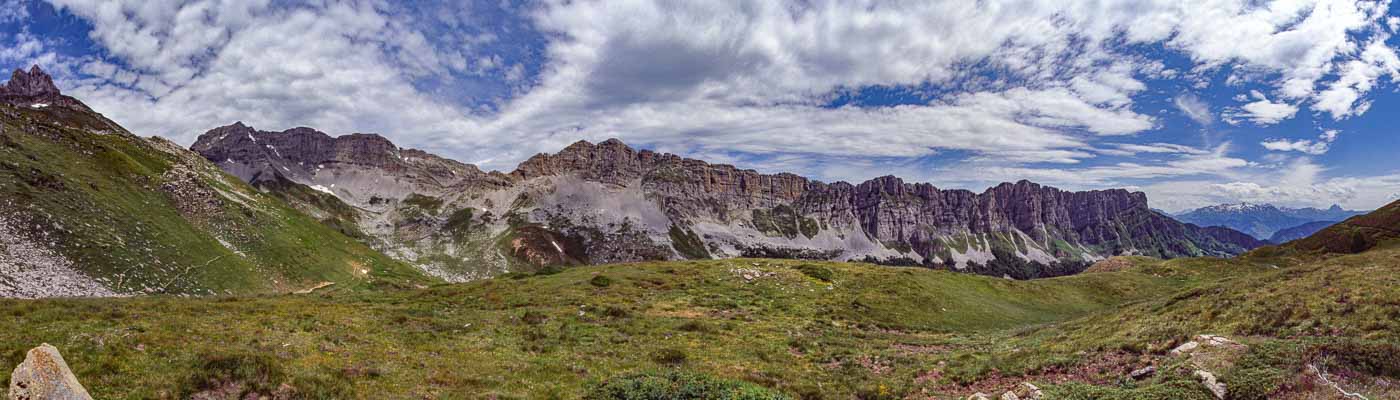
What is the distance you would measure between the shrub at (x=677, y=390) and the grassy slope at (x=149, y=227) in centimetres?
6589

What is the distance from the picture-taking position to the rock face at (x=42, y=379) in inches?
402

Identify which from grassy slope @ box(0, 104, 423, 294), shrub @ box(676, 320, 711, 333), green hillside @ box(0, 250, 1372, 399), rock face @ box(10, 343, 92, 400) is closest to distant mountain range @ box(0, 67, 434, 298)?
grassy slope @ box(0, 104, 423, 294)

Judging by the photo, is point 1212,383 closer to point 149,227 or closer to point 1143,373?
point 1143,373

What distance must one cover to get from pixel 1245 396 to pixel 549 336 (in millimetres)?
27567

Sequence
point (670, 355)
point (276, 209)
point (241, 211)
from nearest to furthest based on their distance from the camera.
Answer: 1. point (670, 355)
2. point (241, 211)
3. point (276, 209)

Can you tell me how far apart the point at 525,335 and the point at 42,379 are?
1929 centimetres

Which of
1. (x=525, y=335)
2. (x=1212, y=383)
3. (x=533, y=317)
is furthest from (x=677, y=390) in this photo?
(x=533, y=317)

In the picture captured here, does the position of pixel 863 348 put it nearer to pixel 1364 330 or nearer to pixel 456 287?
pixel 1364 330

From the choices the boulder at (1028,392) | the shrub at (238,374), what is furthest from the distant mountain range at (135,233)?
the boulder at (1028,392)

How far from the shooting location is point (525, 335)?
28.9m

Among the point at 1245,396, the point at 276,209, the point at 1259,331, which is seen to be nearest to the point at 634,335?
the point at 1245,396

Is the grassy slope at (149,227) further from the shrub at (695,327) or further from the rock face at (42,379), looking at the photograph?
the rock face at (42,379)

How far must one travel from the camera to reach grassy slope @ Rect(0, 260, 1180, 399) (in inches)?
664

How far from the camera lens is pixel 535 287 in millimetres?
52031
